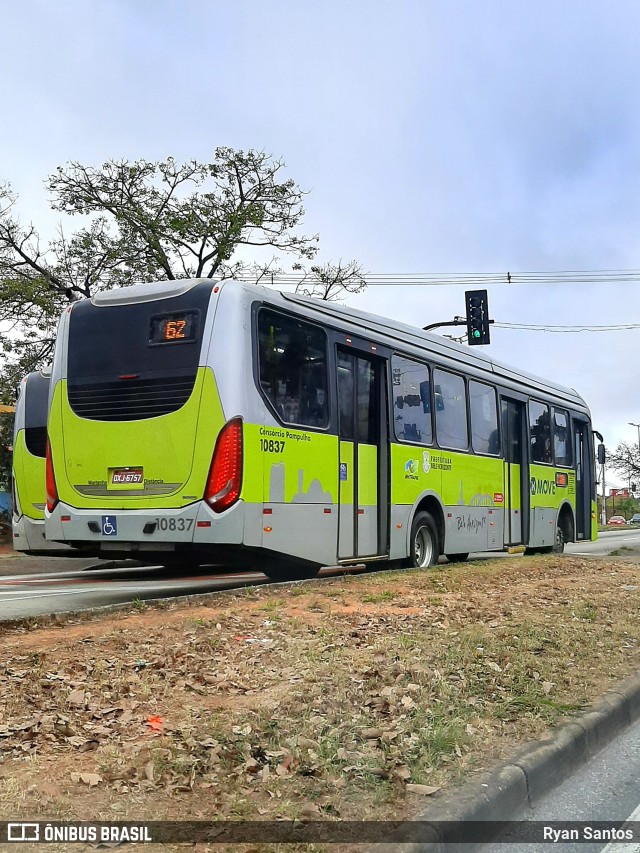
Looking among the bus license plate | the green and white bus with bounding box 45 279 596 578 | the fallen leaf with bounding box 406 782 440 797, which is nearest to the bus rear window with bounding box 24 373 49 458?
the green and white bus with bounding box 45 279 596 578

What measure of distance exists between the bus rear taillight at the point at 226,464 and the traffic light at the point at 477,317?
556 inches

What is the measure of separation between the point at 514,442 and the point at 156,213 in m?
15.9

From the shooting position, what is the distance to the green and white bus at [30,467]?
48.6 feet

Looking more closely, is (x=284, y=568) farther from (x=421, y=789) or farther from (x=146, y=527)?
(x=421, y=789)

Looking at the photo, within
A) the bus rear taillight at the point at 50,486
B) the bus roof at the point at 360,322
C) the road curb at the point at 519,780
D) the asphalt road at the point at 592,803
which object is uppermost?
the bus roof at the point at 360,322

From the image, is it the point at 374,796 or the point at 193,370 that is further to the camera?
the point at 193,370

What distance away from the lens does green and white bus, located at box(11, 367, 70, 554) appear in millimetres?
14820

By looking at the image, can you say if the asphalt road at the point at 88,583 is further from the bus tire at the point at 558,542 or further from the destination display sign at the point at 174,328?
the bus tire at the point at 558,542

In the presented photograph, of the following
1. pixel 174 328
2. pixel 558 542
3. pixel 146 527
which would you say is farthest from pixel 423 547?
pixel 558 542

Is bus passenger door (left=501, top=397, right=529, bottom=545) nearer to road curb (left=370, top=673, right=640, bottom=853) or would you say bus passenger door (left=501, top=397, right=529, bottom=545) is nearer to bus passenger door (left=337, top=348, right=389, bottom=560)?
bus passenger door (left=337, top=348, right=389, bottom=560)

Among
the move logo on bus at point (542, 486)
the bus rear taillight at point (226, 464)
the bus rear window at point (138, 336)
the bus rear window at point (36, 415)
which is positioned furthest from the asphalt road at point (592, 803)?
the move logo on bus at point (542, 486)

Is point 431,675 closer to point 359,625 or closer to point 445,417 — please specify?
point 359,625

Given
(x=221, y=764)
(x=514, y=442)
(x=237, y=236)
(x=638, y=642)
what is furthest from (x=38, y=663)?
(x=237, y=236)

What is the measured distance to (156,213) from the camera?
93.5 feet
